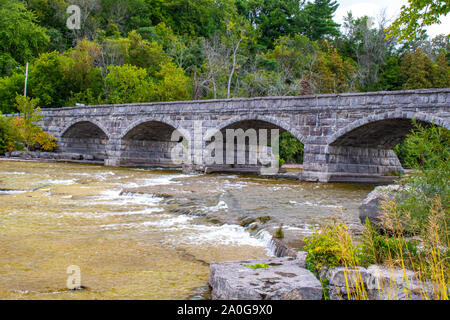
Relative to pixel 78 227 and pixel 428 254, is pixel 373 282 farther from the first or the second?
pixel 78 227

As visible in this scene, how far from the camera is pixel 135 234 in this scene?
8.66m

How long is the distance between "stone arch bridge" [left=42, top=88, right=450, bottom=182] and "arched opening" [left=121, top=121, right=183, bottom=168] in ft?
0.26

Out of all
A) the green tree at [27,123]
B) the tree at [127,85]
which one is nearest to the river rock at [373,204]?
the green tree at [27,123]

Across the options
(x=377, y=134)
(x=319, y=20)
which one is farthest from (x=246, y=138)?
(x=319, y=20)

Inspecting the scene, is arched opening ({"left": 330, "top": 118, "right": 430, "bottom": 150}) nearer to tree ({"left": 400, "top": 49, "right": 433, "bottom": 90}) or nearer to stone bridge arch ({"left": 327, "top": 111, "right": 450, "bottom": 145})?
stone bridge arch ({"left": 327, "top": 111, "right": 450, "bottom": 145})

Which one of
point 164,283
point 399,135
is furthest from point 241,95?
point 164,283

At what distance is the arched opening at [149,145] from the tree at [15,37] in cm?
2323

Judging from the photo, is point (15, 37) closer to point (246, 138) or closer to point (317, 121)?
point (246, 138)

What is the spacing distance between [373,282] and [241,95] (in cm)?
4203

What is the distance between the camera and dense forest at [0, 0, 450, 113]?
45031mm

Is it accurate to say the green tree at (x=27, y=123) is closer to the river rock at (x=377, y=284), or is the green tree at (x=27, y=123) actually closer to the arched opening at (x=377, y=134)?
the arched opening at (x=377, y=134)

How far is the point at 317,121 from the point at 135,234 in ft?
50.3

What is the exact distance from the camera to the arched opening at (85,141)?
35562 millimetres

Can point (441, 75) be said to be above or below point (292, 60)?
below
